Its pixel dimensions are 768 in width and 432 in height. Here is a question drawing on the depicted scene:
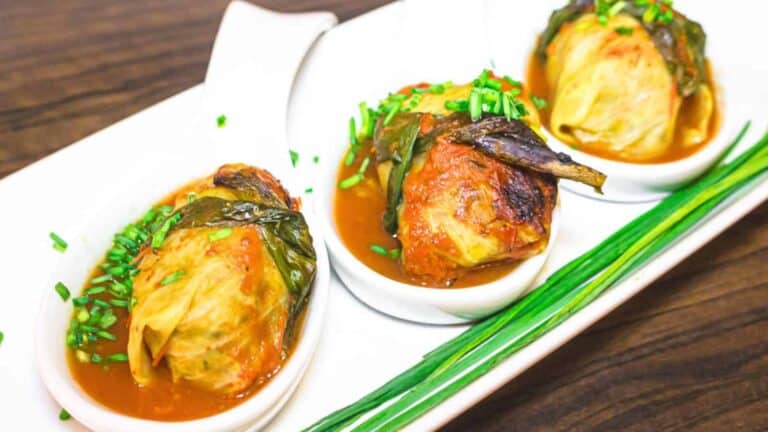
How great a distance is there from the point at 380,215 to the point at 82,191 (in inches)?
44.1

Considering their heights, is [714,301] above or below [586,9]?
below

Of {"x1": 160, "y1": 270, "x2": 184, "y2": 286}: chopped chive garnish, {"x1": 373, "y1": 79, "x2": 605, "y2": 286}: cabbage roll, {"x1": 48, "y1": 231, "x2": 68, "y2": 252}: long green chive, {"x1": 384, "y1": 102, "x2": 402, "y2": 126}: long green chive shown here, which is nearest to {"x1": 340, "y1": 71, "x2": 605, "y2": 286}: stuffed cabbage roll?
{"x1": 373, "y1": 79, "x2": 605, "y2": 286}: cabbage roll

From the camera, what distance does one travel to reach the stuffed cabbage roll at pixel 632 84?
9.03ft

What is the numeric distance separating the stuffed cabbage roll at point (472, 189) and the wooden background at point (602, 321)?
1.76 feet

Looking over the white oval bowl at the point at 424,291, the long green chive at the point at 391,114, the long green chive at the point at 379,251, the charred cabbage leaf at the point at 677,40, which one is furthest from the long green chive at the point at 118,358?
the charred cabbage leaf at the point at 677,40

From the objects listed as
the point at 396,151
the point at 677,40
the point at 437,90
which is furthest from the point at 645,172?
the point at 396,151

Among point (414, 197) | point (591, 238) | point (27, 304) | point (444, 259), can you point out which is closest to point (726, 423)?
point (591, 238)

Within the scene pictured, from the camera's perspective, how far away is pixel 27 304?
225cm

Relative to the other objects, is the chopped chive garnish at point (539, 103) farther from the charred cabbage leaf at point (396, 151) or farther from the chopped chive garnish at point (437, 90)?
the charred cabbage leaf at point (396, 151)

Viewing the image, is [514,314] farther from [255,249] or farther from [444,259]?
[255,249]

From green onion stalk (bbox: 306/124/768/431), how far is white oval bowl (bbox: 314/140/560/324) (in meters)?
0.06

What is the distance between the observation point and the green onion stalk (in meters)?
2.00

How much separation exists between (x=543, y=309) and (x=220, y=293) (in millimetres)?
1035

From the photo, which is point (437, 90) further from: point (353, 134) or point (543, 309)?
point (543, 309)
